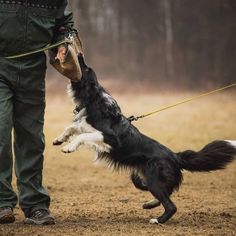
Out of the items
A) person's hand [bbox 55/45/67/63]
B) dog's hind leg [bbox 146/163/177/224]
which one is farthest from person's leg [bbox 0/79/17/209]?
dog's hind leg [bbox 146/163/177/224]

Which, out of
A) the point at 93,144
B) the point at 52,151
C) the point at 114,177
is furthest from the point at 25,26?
the point at 52,151

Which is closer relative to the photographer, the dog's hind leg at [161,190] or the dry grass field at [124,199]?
the dry grass field at [124,199]

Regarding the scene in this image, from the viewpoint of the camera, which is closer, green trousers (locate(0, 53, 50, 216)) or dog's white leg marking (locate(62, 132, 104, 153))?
green trousers (locate(0, 53, 50, 216))

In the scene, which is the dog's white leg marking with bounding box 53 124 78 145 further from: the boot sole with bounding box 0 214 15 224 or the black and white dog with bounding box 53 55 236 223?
the boot sole with bounding box 0 214 15 224

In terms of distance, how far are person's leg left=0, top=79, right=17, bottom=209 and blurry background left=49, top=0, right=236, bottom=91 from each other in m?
25.0

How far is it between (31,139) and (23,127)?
0.13 metres

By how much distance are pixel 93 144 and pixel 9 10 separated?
1.45 metres

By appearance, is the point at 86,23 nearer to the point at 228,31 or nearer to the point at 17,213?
the point at 228,31

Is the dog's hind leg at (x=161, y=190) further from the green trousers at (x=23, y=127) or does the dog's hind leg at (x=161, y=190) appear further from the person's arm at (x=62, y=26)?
the person's arm at (x=62, y=26)

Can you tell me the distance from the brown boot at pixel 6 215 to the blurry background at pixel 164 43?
25.1 meters

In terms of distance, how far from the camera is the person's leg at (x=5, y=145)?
515cm

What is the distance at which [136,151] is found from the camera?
18.3 feet

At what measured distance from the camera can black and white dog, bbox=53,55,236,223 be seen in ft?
18.1

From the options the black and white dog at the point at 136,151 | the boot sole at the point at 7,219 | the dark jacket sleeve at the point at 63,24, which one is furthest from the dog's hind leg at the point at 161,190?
the dark jacket sleeve at the point at 63,24
